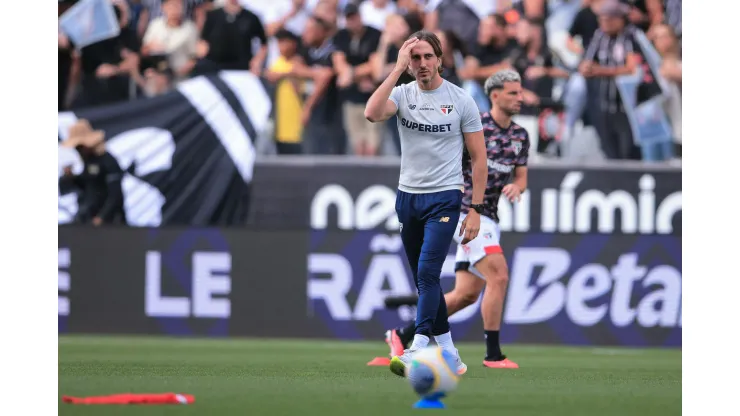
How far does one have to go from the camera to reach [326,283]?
14812 mm

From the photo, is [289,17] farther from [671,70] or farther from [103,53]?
[671,70]

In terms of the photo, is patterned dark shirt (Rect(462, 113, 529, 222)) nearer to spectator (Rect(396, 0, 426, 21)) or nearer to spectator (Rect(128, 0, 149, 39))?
spectator (Rect(396, 0, 426, 21))

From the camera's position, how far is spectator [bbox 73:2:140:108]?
1583 cm

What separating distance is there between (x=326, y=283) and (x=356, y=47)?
324 centimetres

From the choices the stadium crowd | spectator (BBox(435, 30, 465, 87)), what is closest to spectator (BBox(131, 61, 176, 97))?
the stadium crowd

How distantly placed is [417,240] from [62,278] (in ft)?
24.5

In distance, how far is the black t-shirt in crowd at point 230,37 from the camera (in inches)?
624

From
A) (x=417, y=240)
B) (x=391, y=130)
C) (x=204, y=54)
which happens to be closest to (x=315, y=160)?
(x=391, y=130)

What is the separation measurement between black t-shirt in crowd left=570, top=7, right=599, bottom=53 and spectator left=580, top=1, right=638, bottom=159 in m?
0.07

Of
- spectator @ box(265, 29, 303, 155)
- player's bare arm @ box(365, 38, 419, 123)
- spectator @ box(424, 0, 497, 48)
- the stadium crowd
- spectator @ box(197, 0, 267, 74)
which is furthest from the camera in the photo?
spectator @ box(197, 0, 267, 74)

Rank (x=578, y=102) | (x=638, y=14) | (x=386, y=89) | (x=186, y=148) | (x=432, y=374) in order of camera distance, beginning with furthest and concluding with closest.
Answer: (x=638, y=14) → (x=578, y=102) → (x=186, y=148) → (x=386, y=89) → (x=432, y=374)

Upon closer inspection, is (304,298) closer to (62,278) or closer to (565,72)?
(62,278)

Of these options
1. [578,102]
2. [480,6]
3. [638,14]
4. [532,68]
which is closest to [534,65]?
[532,68]

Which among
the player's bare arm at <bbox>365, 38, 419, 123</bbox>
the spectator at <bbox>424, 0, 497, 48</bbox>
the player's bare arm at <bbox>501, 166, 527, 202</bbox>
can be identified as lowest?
the player's bare arm at <bbox>501, 166, 527, 202</bbox>
